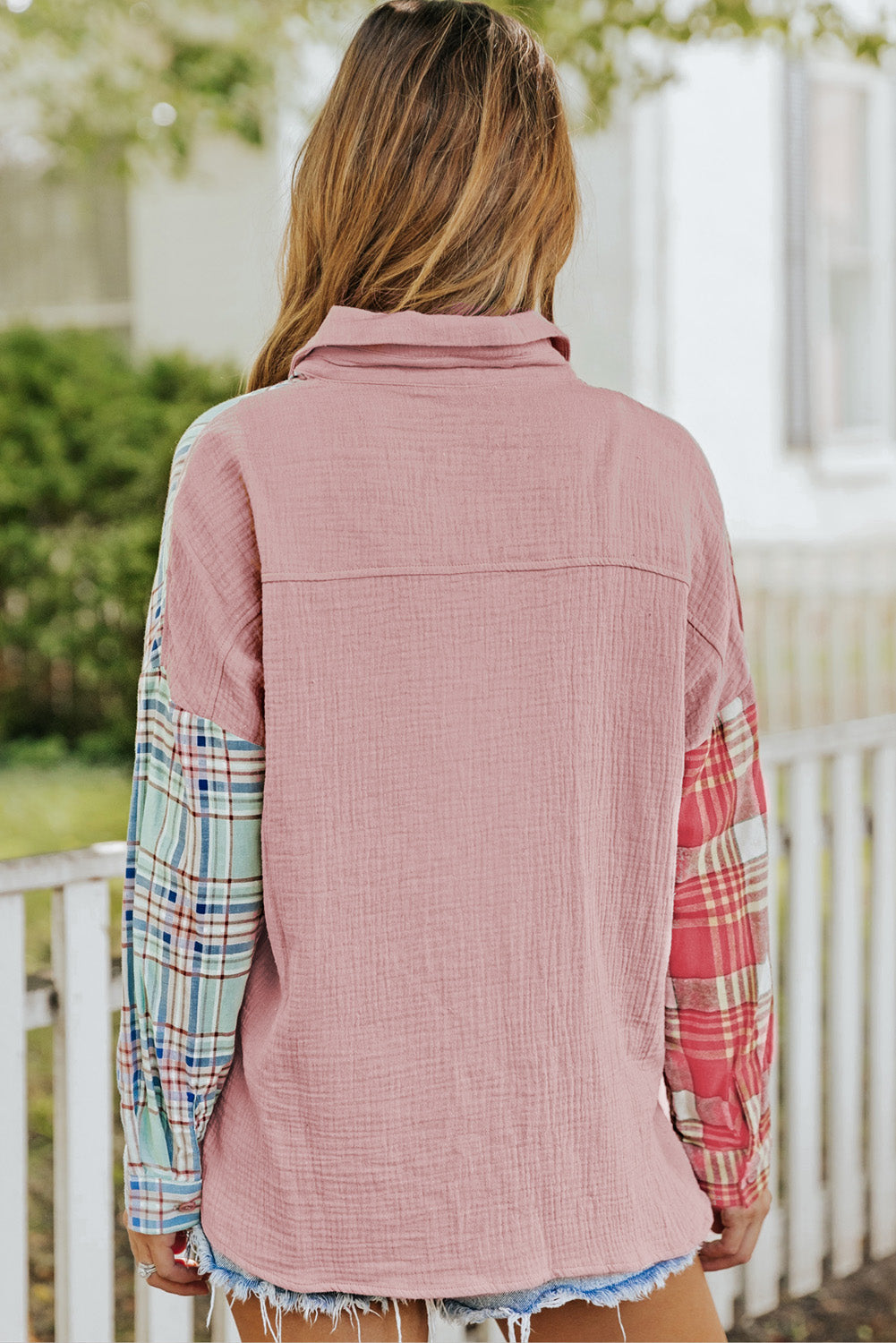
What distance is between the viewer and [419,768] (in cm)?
126

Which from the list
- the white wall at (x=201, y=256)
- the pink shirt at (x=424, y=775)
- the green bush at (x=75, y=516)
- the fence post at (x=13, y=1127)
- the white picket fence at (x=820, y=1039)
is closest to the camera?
the pink shirt at (x=424, y=775)

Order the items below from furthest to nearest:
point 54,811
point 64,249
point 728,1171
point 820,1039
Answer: point 64,249, point 54,811, point 820,1039, point 728,1171

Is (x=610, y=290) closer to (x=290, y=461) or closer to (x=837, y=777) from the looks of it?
(x=837, y=777)

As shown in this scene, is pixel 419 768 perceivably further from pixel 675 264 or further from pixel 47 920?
pixel 675 264

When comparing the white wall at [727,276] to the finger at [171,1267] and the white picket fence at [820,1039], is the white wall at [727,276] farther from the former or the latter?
the finger at [171,1267]

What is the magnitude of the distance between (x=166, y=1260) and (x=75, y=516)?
766cm

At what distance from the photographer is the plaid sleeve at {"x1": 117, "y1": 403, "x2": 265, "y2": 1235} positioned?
1.27m

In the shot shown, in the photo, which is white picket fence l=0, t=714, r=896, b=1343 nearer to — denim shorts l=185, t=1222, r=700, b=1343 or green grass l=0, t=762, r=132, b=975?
denim shorts l=185, t=1222, r=700, b=1343

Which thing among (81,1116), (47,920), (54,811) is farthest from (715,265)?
(81,1116)

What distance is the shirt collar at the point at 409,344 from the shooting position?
127cm

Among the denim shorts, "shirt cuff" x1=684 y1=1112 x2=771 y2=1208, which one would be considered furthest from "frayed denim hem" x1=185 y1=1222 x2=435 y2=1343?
"shirt cuff" x1=684 y1=1112 x2=771 y2=1208

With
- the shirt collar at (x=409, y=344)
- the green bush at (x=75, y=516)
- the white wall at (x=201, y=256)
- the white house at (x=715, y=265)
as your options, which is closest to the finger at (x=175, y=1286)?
the shirt collar at (x=409, y=344)

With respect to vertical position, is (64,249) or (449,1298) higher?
(64,249)

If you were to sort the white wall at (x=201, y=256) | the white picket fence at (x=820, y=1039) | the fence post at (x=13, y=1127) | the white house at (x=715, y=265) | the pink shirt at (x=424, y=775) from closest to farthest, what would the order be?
the pink shirt at (x=424, y=775) → the fence post at (x=13, y=1127) → the white picket fence at (x=820, y=1039) → the white house at (x=715, y=265) → the white wall at (x=201, y=256)
